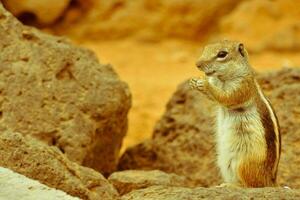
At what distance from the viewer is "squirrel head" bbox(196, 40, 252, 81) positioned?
6641 millimetres

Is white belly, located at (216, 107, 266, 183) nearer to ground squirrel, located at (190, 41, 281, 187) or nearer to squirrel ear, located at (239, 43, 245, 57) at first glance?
ground squirrel, located at (190, 41, 281, 187)

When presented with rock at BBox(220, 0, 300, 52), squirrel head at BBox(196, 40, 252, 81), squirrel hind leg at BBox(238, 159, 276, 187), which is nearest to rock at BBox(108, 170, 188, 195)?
squirrel hind leg at BBox(238, 159, 276, 187)

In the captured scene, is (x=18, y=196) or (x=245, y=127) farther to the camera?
(x=245, y=127)

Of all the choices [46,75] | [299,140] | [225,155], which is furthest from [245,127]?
[46,75]

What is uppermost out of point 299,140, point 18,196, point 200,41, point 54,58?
→ point 200,41

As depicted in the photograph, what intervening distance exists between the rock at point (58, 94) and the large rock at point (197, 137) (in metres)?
0.58

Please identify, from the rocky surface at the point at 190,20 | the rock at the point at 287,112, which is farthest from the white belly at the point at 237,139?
the rocky surface at the point at 190,20

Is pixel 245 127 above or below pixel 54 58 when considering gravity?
below

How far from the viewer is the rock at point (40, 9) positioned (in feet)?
46.5

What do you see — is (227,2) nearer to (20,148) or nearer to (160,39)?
(160,39)

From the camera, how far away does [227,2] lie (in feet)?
50.6

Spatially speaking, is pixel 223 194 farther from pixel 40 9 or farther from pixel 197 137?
pixel 40 9

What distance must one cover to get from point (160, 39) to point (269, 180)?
351 inches

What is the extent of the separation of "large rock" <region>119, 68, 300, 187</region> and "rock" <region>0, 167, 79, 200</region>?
2.90 meters
